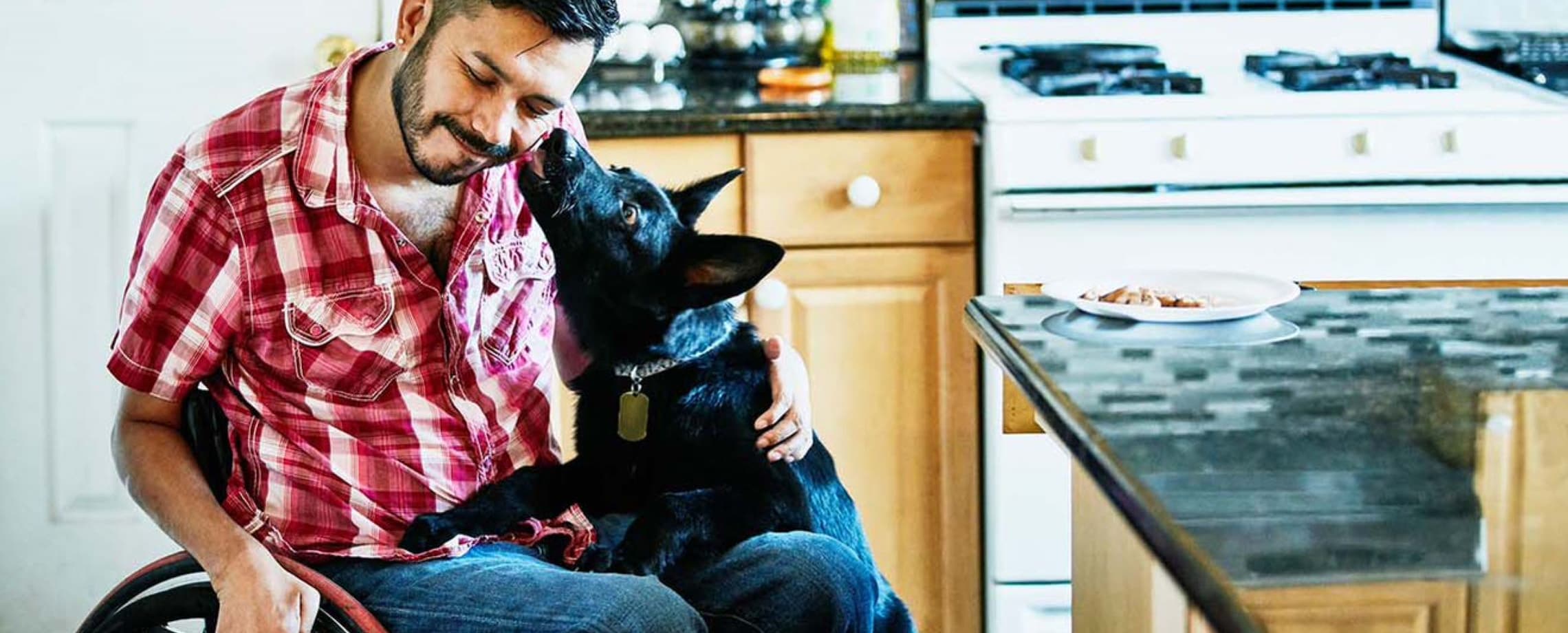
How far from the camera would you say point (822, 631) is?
1.59 metres

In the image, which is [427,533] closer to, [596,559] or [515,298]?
[596,559]

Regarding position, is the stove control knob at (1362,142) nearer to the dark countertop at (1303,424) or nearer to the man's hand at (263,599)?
the dark countertop at (1303,424)

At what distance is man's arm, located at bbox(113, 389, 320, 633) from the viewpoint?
1480mm

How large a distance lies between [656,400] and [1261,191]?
45.4 inches

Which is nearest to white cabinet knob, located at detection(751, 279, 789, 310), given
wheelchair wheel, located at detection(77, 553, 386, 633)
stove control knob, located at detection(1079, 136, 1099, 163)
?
stove control knob, located at detection(1079, 136, 1099, 163)

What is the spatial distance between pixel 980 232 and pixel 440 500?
3.77 ft

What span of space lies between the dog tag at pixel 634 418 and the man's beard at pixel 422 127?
0.28m

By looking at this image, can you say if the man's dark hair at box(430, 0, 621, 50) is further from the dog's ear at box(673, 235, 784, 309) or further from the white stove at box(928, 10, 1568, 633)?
the white stove at box(928, 10, 1568, 633)

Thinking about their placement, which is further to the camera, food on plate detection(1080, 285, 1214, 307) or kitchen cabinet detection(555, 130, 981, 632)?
kitchen cabinet detection(555, 130, 981, 632)

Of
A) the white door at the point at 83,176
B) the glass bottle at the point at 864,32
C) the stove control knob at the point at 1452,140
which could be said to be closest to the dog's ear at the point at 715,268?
the white door at the point at 83,176

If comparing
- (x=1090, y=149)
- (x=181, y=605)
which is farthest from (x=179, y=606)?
(x=1090, y=149)

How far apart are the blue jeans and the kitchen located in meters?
0.94

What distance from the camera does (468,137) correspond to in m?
1.58

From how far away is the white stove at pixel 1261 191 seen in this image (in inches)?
101
